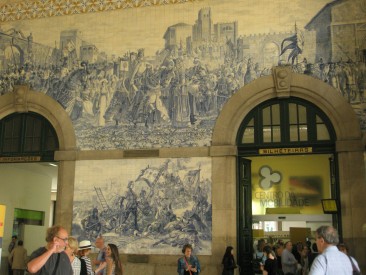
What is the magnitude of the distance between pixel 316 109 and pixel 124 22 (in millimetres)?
6184

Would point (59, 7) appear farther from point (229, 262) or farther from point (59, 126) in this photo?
point (229, 262)

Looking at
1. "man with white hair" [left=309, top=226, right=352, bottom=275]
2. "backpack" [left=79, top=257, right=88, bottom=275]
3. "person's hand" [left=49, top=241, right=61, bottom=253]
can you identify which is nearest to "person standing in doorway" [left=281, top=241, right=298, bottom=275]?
"backpack" [left=79, top=257, right=88, bottom=275]

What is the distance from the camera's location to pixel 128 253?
45.4 ft

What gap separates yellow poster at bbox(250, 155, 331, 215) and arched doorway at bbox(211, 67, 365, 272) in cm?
508

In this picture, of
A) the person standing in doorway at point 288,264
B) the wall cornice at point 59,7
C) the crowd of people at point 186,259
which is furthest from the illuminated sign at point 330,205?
the wall cornice at point 59,7

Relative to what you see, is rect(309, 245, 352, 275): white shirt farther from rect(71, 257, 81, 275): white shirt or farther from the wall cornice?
→ the wall cornice

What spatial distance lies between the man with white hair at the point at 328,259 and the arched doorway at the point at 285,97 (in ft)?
26.8

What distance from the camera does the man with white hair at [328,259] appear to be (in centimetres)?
484

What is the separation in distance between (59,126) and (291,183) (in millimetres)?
9010

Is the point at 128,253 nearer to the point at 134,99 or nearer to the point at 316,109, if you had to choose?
the point at 134,99

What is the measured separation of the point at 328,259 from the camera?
4891 mm

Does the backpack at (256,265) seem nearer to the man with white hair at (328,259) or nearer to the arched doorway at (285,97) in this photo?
the arched doorway at (285,97)

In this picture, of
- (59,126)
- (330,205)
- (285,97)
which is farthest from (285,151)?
(59,126)

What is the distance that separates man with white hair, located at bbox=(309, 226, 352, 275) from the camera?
191 inches
